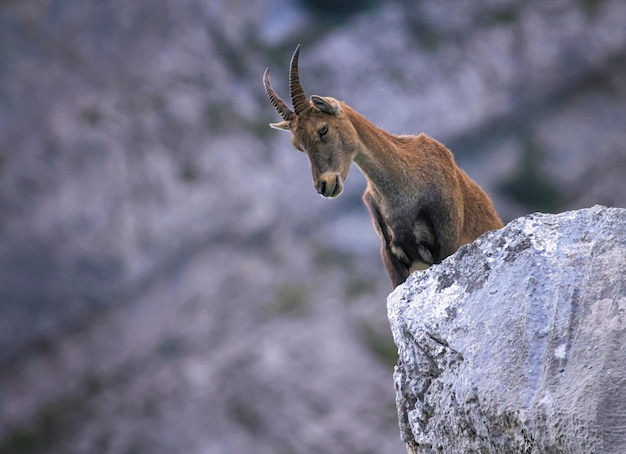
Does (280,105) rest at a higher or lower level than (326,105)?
higher

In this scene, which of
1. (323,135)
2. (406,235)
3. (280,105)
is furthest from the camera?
(406,235)

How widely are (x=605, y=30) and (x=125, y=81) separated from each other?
13.9m

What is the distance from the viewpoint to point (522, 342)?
5184 millimetres

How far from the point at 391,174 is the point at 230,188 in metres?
14.4

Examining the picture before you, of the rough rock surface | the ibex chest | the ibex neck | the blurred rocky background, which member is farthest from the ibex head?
the blurred rocky background

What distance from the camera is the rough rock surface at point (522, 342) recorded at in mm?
4664

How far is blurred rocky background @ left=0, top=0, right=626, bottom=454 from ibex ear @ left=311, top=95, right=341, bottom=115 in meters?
13.1

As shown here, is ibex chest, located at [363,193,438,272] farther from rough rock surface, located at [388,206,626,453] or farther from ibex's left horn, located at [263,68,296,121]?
rough rock surface, located at [388,206,626,453]

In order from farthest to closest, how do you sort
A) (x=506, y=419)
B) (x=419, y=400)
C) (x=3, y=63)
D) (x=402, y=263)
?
(x=3, y=63) → (x=402, y=263) → (x=419, y=400) → (x=506, y=419)

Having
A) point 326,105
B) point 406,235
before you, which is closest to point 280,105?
point 326,105

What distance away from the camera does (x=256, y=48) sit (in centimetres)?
2377

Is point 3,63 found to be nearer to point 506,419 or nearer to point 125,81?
point 125,81

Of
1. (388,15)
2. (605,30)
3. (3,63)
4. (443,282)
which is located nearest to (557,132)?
(605,30)

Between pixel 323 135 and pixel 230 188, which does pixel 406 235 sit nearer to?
pixel 323 135
